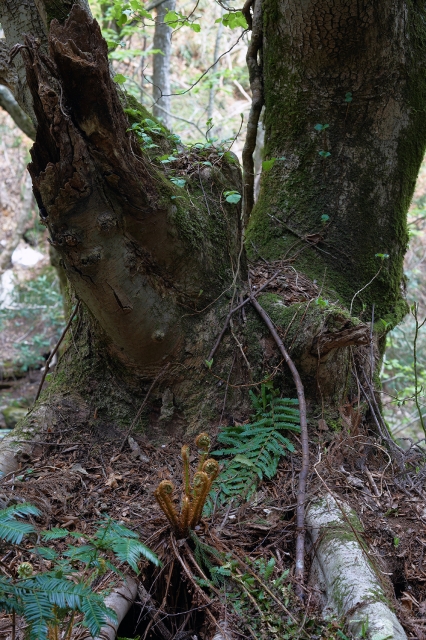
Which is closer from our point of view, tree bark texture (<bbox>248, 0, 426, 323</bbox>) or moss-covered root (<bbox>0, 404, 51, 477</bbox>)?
moss-covered root (<bbox>0, 404, 51, 477</bbox>)

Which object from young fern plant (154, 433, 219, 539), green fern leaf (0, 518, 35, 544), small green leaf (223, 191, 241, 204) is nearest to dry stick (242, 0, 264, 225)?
small green leaf (223, 191, 241, 204)

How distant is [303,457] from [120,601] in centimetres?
110

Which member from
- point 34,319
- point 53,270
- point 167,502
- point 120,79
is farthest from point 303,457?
point 53,270

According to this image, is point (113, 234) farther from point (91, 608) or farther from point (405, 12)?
point (405, 12)

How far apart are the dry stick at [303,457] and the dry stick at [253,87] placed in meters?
1.40

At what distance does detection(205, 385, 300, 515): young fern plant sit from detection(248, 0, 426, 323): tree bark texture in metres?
1.14

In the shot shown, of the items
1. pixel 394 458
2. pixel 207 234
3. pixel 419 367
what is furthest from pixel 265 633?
pixel 419 367

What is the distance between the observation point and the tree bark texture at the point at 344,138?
11.6ft

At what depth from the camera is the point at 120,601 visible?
206cm

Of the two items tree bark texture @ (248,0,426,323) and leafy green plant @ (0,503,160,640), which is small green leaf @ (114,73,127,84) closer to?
tree bark texture @ (248,0,426,323)

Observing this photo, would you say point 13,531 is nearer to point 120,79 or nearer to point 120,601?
point 120,601

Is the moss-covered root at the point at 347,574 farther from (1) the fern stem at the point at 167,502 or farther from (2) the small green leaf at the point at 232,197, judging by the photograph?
(2) the small green leaf at the point at 232,197

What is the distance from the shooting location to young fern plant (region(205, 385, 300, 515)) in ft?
8.80

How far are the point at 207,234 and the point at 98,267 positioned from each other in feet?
2.63
